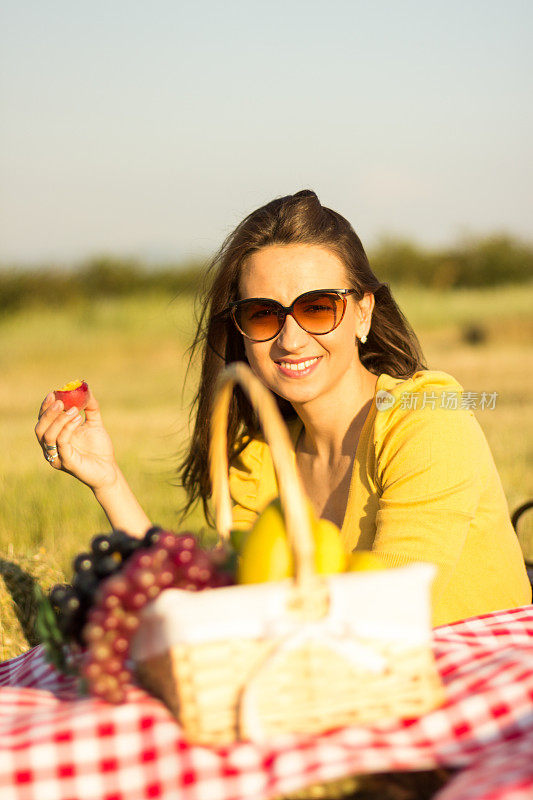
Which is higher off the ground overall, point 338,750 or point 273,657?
point 273,657

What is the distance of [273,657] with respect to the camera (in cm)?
134

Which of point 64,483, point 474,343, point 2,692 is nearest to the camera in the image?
point 2,692

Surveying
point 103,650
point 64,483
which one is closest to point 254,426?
point 103,650

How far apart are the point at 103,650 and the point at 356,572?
16.0 inches

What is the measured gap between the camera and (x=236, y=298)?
2959mm

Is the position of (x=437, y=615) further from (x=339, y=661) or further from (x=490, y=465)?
(x=339, y=661)

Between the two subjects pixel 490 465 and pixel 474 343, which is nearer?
pixel 490 465

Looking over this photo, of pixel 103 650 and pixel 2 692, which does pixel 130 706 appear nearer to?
pixel 103 650

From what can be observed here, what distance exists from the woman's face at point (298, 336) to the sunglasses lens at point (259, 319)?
3 cm

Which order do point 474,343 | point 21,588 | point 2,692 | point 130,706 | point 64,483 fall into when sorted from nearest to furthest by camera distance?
point 130,706 < point 2,692 < point 21,588 < point 64,483 < point 474,343

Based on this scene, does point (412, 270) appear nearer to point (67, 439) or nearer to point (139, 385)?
point (139, 385)

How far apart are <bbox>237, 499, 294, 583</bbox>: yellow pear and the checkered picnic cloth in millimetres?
249

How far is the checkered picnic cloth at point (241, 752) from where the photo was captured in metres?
1.35

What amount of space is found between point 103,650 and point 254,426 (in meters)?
1.90
